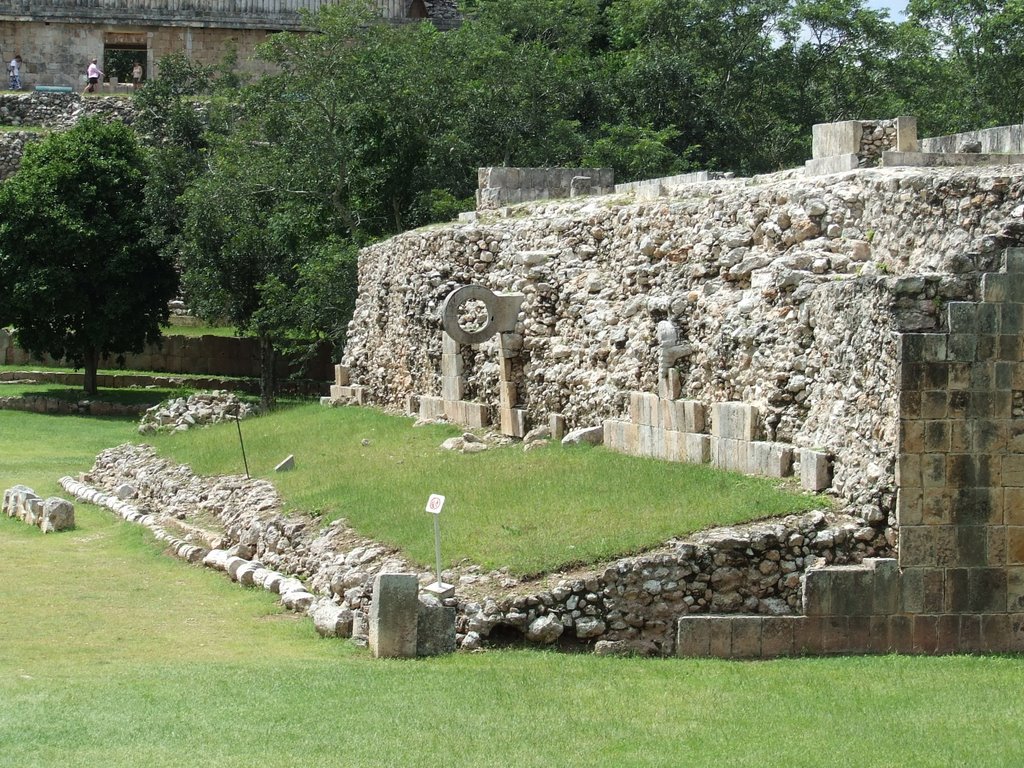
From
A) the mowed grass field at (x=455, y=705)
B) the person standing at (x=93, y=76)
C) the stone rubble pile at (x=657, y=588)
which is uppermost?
the person standing at (x=93, y=76)

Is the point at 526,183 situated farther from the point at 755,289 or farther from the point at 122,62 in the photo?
the point at 122,62

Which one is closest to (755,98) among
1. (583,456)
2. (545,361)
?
(545,361)

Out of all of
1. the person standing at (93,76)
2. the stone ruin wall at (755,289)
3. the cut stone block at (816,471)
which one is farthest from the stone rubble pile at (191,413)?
the person standing at (93,76)

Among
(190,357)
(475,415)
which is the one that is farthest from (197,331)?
(475,415)

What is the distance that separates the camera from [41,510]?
2153 cm

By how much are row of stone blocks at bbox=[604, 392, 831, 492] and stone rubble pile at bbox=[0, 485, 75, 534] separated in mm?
7323

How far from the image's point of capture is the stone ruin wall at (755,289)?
13.6 m

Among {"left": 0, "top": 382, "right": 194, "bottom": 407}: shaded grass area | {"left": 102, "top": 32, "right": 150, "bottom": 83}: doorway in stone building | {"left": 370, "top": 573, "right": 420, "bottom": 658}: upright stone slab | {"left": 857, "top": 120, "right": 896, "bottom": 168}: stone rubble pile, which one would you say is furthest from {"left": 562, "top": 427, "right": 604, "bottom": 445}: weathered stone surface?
{"left": 102, "top": 32, "right": 150, "bottom": 83}: doorway in stone building

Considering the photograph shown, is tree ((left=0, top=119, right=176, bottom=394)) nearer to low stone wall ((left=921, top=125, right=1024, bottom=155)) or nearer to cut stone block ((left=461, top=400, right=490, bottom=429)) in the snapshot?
cut stone block ((left=461, top=400, right=490, bottom=429))

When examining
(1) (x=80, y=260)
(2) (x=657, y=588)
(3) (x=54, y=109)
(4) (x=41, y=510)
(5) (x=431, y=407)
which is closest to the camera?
(2) (x=657, y=588)

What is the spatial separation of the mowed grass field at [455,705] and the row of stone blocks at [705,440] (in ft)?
8.10

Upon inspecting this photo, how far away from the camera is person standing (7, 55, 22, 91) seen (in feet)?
170

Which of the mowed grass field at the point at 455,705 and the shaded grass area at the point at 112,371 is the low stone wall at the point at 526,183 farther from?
the shaded grass area at the point at 112,371

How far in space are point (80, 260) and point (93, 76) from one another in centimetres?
1561
